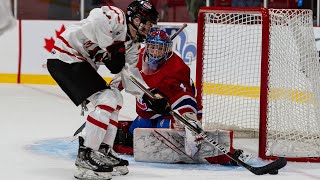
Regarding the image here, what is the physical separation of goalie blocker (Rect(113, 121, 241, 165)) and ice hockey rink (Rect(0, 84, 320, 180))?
47 millimetres

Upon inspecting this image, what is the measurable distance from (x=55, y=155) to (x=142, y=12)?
959 mm

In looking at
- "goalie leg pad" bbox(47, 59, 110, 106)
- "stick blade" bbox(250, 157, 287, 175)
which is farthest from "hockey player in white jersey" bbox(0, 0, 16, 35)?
"stick blade" bbox(250, 157, 287, 175)

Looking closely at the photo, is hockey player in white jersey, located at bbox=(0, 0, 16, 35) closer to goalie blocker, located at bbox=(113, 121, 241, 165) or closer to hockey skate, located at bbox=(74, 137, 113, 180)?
hockey skate, located at bbox=(74, 137, 113, 180)

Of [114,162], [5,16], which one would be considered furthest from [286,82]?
[5,16]

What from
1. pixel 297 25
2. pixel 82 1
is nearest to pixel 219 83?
pixel 297 25

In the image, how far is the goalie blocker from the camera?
3393 mm

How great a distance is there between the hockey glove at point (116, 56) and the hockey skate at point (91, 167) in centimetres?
37

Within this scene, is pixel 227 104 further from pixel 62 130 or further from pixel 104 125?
pixel 104 125

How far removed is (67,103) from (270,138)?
9.32ft

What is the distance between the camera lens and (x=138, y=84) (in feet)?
10.3

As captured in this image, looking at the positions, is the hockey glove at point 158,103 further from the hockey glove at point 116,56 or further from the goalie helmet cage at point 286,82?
the goalie helmet cage at point 286,82

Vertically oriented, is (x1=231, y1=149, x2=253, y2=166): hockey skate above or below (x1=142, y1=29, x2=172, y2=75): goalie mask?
below

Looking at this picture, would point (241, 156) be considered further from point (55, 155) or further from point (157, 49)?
point (55, 155)

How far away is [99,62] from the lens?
3.16 metres
